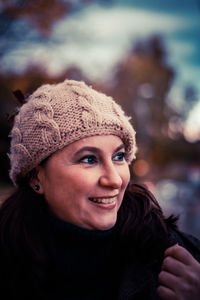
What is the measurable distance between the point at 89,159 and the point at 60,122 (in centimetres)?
33

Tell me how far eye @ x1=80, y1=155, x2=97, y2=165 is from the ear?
1.24ft

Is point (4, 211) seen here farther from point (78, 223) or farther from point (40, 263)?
point (78, 223)

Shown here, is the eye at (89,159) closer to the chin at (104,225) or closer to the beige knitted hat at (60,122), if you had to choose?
the beige knitted hat at (60,122)

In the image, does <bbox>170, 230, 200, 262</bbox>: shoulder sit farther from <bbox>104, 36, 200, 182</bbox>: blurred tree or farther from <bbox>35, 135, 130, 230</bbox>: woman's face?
<bbox>104, 36, 200, 182</bbox>: blurred tree

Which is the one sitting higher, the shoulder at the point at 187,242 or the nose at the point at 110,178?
the nose at the point at 110,178

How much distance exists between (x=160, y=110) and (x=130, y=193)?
28231mm

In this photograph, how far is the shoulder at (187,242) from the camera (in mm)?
2420

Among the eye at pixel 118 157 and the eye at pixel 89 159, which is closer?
the eye at pixel 89 159

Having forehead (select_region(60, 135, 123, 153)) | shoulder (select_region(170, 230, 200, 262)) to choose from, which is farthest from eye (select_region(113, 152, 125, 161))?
shoulder (select_region(170, 230, 200, 262))

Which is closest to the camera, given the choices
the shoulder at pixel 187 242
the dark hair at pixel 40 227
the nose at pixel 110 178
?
the nose at pixel 110 178

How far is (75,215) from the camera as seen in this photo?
215 centimetres

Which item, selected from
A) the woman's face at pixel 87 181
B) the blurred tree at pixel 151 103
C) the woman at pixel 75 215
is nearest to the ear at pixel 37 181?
the woman at pixel 75 215

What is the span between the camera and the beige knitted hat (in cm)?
218

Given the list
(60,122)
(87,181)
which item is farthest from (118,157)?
(60,122)
